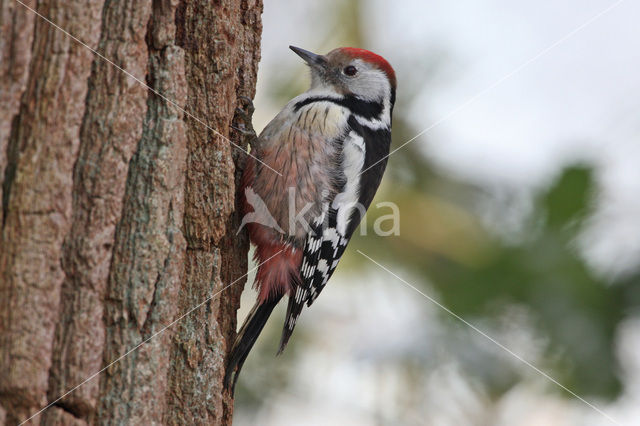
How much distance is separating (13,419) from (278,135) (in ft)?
5.86

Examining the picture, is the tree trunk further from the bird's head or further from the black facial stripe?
the bird's head

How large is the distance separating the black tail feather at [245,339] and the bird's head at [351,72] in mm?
1304

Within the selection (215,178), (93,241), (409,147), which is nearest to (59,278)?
(93,241)

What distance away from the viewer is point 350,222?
332cm

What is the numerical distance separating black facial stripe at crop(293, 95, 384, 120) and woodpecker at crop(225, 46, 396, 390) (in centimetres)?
1

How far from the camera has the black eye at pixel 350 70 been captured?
12.0 feet

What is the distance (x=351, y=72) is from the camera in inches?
144

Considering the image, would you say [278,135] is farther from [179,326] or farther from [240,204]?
[179,326]

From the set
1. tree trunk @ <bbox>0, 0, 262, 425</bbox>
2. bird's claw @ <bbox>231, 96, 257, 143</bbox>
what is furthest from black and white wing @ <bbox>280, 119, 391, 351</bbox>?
tree trunk @ <bbox>0, 0, 262, 425</bbox>

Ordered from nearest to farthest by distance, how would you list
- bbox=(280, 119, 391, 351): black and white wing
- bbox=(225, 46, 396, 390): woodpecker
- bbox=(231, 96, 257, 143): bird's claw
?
bbox=(231, 96, 257, 143): bird's claw
bbox=(225, 46, 396, 390): woodpecker
bbox=(280, 119, 391, 351): black and white wing

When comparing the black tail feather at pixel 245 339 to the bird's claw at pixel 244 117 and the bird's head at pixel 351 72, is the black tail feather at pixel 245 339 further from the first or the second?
the bird's head at pixel 351 72

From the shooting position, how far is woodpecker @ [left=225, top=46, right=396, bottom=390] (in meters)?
3.01

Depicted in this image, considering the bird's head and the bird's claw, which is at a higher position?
the bird's head

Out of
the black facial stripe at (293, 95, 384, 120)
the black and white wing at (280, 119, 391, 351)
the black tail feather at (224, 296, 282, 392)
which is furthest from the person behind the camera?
the black facial stripe at (293, 95, 384, 120)
